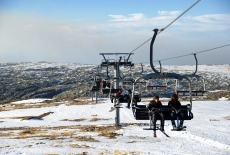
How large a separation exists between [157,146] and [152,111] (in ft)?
10.9

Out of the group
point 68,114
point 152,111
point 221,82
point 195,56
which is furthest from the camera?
point 221,82

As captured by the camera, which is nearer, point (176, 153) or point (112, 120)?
point (176, 153)

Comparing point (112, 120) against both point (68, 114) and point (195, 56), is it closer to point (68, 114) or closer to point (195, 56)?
point (68, 114)

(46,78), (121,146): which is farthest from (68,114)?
(46,78)

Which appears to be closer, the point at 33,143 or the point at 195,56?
the point at 195,56

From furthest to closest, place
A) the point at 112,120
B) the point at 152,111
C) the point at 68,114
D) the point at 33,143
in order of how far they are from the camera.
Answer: the point at 68,114 → the point at 112,120 → the point at 33,143 → the point at 152,111

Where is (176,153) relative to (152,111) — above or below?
below

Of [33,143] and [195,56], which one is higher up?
[195,56]

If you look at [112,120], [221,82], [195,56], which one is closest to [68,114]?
[112,120]

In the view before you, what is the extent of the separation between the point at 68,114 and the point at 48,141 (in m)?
23.3

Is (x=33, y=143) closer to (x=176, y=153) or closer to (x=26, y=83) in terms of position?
(x=176, y=153)

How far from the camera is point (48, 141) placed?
2142cm

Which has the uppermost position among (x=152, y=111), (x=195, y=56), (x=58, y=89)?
(x=195, y=56)

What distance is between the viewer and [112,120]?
37219mm
